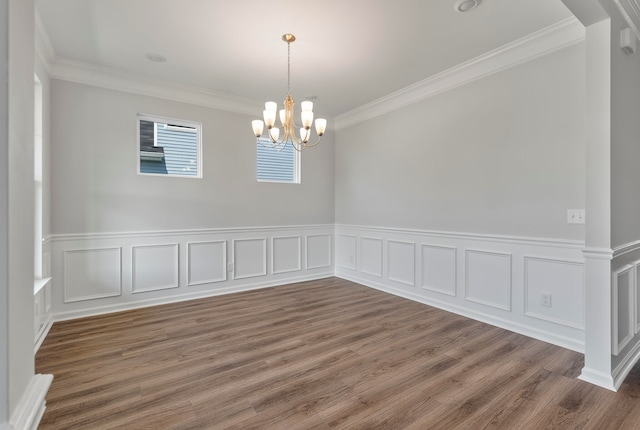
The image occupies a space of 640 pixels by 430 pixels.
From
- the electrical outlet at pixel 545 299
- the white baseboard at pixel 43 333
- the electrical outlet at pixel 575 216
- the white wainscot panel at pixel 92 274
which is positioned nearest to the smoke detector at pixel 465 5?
the electrical outlet at pixel 575 216

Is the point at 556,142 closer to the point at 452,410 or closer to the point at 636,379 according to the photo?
the point at 636,379

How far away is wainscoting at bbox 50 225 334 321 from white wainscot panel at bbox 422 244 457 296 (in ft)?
6.37

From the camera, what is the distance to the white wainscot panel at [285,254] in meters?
5.02

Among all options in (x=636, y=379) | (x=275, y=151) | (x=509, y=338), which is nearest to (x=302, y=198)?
(x=275, y=151)

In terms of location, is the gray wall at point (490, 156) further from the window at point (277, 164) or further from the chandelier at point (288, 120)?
the chandelier at point (288, 120)

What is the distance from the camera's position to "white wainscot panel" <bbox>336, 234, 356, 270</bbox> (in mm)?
5293

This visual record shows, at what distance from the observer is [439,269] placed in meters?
3.94

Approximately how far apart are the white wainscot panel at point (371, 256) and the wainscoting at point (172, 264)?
0.76 meters

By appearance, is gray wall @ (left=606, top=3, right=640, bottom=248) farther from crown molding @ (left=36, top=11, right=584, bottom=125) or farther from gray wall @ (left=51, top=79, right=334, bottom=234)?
gray wall @ (left=51, top=79, right=334, bottom=234)

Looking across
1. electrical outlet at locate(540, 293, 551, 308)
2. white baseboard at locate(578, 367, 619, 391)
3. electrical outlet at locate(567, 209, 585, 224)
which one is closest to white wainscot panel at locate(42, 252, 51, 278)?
white baseboard at locate(578, 367, 619, 391)

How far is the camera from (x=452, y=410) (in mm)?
1964

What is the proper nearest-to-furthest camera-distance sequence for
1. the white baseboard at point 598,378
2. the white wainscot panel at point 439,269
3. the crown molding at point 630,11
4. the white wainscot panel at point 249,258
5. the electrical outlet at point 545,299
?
the white baseboard at point 598,378 → the crown molding at point 630,11 → the electrical outlet at point 545,299 → the white wainscot panel at point 439,269 → the white wainscot panel at point 249,258

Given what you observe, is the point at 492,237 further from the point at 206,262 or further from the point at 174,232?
the point at 174,232

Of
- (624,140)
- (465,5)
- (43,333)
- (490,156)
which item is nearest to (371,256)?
(490,156)
